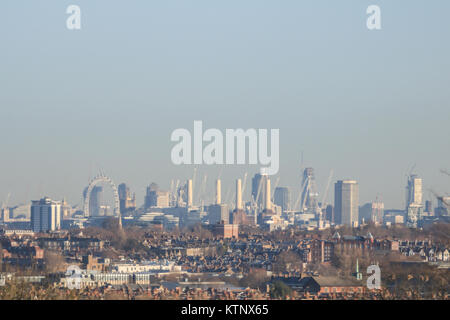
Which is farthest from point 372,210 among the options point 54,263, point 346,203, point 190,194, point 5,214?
point 54,263

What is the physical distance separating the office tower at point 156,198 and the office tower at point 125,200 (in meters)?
2.33

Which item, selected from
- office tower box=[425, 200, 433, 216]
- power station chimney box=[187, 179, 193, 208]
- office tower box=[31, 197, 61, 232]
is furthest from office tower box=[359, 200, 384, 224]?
office tower box=[31, 197, 61, 232]

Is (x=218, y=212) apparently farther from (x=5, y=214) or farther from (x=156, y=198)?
(x=5, y=214)

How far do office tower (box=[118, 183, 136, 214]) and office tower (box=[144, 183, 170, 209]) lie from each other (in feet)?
7.63

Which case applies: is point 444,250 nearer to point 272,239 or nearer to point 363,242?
→ point 363,242

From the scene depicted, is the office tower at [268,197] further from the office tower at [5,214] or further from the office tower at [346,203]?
the office tower at [5,214]

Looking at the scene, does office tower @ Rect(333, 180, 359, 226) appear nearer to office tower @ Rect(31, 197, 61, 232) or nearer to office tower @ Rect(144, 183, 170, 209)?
office tower @ Rect(144, 183, 170, 209)

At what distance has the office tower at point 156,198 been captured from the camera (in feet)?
628

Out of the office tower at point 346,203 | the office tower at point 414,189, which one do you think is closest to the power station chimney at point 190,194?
the office tower at point 346,203

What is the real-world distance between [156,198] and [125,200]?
617 cm

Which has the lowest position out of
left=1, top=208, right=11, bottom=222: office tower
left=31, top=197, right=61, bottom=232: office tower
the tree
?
left=1, top=208, right=11, bottom=222: office tower

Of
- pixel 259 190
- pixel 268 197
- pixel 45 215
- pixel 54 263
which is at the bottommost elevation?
pixel 45 215

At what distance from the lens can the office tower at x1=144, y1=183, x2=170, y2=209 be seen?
191275mm

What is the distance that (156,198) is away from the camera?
192000mm
